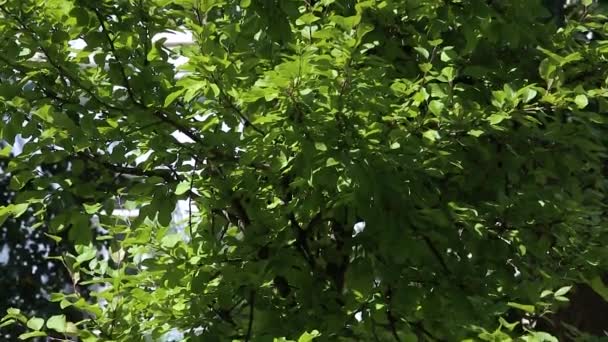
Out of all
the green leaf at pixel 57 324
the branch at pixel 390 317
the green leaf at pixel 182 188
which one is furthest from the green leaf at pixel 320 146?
the green leaf at pixel 57 324

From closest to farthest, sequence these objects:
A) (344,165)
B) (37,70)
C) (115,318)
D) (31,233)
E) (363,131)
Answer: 1. (344,165)
2. (363,131)
3. (37,70)
4. (115,318)
5. (31,233)

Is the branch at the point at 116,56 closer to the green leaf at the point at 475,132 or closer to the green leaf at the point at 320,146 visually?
the green leaf at the point at 320,146

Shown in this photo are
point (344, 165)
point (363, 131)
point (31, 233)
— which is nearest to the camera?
point (344, 165)

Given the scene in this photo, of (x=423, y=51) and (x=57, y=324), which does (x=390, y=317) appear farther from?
(x=57, y=324)

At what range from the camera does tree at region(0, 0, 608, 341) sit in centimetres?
182

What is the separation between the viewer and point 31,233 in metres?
5.46

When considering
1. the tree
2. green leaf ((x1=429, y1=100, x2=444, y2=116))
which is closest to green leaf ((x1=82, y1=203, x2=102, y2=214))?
the tree

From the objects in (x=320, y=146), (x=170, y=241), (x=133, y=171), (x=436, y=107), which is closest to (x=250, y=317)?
(x=170, y=241)

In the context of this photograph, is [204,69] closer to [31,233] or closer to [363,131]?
[363,131]

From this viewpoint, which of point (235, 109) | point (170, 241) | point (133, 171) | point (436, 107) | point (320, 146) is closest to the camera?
point (320, 146)

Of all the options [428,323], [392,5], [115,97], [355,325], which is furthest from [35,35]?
[428,323]

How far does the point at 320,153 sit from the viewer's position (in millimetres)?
1779

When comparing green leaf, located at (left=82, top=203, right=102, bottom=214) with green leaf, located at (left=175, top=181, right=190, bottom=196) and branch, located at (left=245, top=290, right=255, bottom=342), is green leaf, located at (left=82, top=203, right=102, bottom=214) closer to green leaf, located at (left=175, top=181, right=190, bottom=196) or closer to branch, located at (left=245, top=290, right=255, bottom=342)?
green leaf, located at (left=175, top=181, right=190, bottom=196)

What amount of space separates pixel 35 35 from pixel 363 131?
81cm
